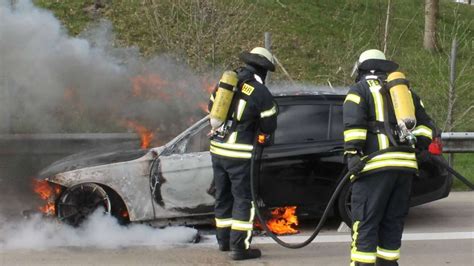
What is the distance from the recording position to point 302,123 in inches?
256

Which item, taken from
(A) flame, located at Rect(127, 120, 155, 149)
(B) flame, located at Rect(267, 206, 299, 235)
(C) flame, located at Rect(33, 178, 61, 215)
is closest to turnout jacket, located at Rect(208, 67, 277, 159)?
(B) flame, located at Rect(267, 206, 299, 235)

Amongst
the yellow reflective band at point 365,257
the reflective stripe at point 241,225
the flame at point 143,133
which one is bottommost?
the reflective stripe at point 241,225

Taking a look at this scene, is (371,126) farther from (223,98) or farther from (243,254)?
(243,254)

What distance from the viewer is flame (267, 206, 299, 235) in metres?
6.34

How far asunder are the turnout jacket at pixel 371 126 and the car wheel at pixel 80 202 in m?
2.88

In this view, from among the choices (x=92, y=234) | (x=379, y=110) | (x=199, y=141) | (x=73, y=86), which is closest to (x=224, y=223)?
(x=199, y=141)

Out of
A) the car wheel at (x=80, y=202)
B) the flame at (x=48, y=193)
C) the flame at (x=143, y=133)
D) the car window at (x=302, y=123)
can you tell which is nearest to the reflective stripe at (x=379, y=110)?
the car window at (x=302, y=123)

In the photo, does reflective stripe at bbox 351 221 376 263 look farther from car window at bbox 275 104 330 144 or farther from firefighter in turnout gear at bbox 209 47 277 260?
car window at bbox 275 104 330 144

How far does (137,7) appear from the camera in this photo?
52.7 ft

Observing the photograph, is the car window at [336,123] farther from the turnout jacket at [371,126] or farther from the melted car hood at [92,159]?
the melted car hood at [92,159]

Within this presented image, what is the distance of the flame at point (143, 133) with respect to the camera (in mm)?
7024

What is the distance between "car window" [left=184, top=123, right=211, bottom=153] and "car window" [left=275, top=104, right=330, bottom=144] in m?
0.76

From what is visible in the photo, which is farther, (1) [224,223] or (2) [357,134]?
(1) [224,223]

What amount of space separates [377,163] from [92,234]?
312 centimetres
